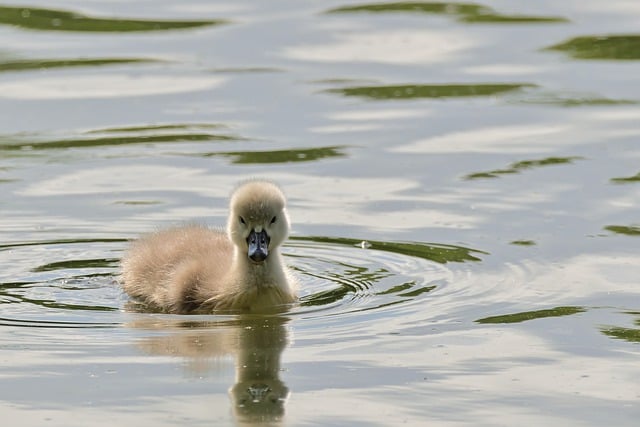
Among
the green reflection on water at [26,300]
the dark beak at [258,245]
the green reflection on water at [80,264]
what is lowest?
the green reflection on water at [80,264]

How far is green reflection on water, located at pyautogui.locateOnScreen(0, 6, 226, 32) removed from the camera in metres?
14.0

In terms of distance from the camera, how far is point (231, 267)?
26.2 ft

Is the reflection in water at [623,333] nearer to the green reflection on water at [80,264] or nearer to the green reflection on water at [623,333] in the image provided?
the green reflection on water at [623,333]

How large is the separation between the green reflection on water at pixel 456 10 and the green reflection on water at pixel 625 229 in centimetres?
533

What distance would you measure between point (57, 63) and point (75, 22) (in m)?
1.28

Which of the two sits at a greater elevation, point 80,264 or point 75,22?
point 75,22

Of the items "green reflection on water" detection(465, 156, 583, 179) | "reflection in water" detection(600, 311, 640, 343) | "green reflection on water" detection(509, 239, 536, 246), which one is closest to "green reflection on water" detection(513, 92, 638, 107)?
"green reflection on water" detection(465, 156, 583, 179)

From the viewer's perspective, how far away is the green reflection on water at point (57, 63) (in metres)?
12.9

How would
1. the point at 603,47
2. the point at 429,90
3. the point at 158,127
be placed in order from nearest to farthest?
1. the point at 158,127
2. the point at 429,90
3. the point at 603,47

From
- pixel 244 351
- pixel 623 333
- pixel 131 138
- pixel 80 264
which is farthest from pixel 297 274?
pixel 131 138

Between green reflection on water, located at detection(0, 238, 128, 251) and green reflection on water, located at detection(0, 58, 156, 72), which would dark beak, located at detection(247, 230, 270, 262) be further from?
green reflection on water, located at detection(0, 58, 156, 72)

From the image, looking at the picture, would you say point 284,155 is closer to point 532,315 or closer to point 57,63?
point 57,63

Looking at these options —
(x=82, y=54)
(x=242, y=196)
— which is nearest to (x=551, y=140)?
(x=242, y=196)

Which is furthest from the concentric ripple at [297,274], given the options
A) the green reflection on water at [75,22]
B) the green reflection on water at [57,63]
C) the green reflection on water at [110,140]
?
the green reflection on water at [75,22]
